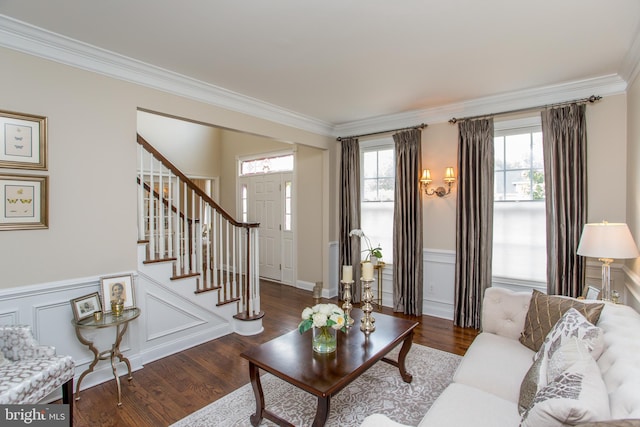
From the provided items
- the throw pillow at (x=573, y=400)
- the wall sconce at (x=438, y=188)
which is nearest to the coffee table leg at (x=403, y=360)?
the throw pillow at (x=573, y=400)

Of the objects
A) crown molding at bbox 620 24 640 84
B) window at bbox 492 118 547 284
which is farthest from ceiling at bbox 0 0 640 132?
window at bbox 492 118 547 284

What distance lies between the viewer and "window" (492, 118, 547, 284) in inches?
142

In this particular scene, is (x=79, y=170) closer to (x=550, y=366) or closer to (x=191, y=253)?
(x=191, y=253)

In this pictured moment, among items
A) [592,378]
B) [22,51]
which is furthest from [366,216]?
[22,51]

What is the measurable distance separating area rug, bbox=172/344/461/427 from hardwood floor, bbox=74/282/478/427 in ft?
0.56

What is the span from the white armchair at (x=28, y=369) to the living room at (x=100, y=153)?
0.34 meters

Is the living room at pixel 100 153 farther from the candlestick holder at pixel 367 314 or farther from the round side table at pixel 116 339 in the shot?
the candlestick holder at pixel 367 314

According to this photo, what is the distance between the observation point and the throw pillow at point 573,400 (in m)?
1.06

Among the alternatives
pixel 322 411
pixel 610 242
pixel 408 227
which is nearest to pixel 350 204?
pixel 408 227

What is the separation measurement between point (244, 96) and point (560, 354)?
3.56 m

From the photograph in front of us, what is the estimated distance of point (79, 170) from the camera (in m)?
2.57

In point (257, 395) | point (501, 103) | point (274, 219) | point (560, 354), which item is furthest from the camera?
point (274, 219)

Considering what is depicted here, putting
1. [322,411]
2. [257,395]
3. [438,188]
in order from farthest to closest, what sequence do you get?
[438,188]
[257,395]
[322,411]

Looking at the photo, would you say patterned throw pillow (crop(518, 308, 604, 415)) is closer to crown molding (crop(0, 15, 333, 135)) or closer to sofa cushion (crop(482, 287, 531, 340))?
sofa cushion (crop(482, 287, 531, 340))
